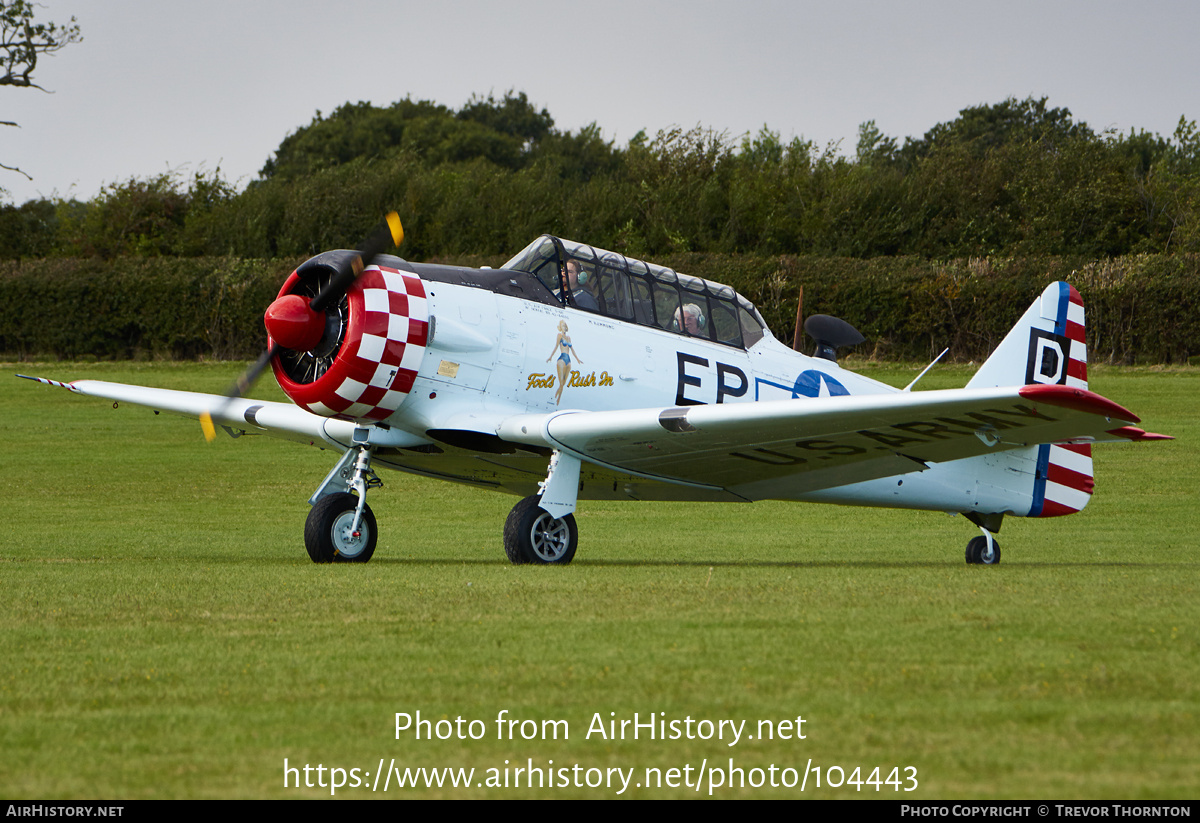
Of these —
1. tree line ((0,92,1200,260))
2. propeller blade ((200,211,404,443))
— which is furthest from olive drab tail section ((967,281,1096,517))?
tree line ((0,92,1200,260))

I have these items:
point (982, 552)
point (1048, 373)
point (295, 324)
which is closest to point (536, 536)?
point (295, 324)

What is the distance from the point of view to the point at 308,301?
11.0m

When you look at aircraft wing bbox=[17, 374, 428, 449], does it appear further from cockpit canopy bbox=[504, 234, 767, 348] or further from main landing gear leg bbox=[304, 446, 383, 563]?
cockpit canopy bbox=[504, 234, 767, 348]

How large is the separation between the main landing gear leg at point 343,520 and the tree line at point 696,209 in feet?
115

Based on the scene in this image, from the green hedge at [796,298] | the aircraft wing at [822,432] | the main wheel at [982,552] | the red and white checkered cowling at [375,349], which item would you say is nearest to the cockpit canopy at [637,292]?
the red and white checkered cowling at [375,349]

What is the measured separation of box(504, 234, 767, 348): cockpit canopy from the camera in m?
12.0

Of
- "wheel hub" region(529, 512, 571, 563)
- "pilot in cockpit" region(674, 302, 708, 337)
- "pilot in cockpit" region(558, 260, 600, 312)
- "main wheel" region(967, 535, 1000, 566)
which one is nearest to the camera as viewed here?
"wheel hub" region(529, 512, 571, 563)

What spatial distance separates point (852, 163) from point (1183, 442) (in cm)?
2566

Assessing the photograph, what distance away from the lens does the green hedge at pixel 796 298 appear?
39781 mm

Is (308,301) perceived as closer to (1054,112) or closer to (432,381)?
(432,381)

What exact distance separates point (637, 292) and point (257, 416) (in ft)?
13.8

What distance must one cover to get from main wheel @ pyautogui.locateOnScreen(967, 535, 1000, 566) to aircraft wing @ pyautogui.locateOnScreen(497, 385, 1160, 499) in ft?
6.94

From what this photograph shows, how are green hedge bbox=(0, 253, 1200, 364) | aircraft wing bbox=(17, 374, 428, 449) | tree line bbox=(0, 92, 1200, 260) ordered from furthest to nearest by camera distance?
1. tree line bbox=(0, 92, 1200, 260)
2. green hedge bbox=(0, 253, 1200, 364)
3. aircraft wing bbox=(17, 374, 428, 449)

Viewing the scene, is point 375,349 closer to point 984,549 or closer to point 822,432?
point 822,432
